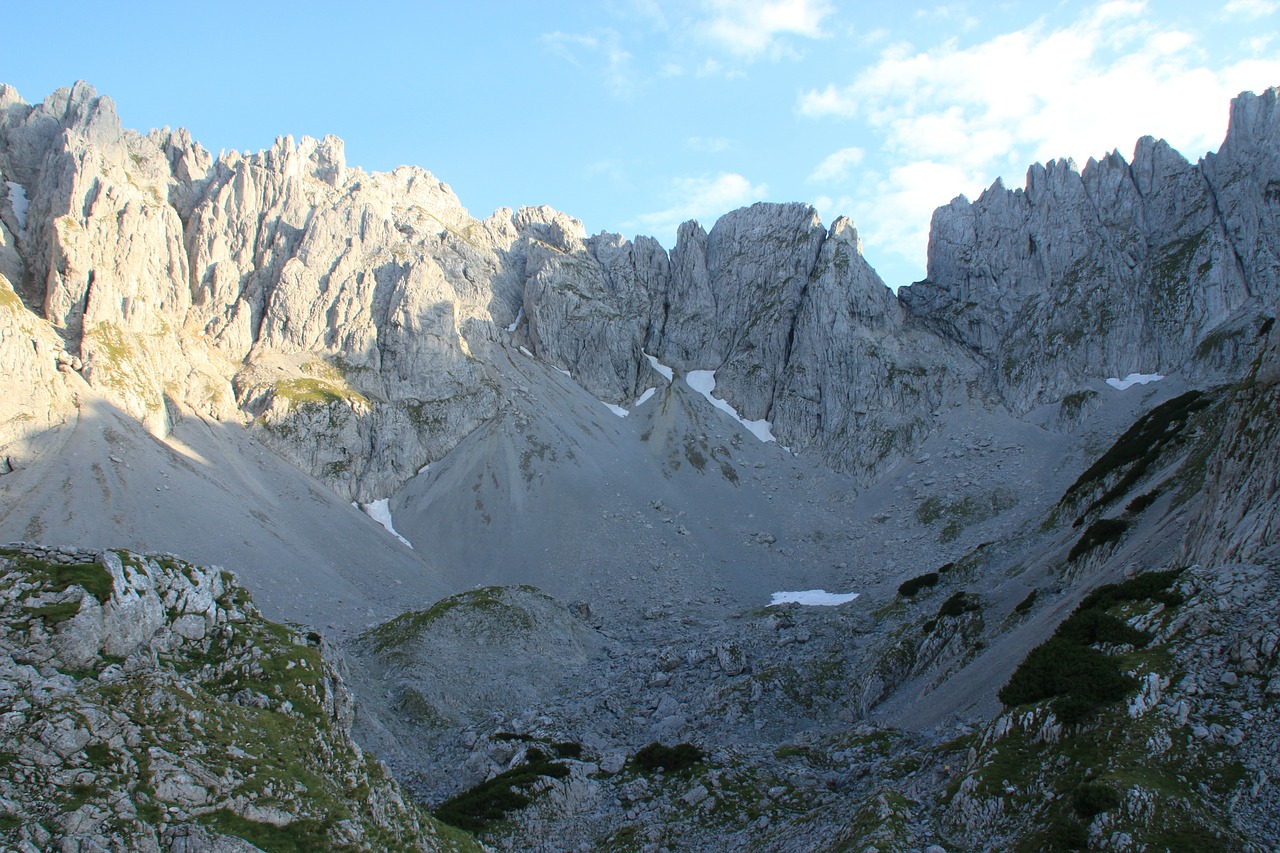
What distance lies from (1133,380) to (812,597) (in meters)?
58.1

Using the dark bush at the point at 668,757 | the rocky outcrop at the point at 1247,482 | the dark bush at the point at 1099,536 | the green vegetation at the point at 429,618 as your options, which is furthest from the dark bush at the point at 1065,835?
the green vegetation at the point at 429,618

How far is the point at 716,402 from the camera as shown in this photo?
127438 millimetres

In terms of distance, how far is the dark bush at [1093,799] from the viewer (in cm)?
1659

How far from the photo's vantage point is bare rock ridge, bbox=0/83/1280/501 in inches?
3654

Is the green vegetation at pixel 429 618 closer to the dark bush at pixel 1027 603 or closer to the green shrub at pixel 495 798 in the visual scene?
the green shrub at pixel 495 798

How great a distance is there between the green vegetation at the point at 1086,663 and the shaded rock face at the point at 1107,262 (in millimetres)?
90383

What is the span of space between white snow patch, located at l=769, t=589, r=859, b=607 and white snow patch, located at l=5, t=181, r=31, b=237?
335 feet

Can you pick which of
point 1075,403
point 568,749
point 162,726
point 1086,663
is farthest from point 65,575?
point 1075,403

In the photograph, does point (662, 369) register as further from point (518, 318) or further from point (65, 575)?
point (65, 575)

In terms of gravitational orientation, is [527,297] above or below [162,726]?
above

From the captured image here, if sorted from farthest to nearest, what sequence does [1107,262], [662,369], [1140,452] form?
[662,369], [1107,262], [1140,452]

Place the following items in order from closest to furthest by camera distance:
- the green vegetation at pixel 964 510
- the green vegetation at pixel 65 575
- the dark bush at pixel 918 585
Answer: the green vegetation at pixel 65 575 → the dark bush at pixel 918 585 → the green vegetation at pixel 964 510

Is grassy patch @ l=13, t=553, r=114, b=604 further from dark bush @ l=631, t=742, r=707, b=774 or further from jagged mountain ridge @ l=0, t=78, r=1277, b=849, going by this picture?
dark bush @ l=631, t=742, r=707, b=774

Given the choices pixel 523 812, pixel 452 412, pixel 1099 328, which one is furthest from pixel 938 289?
pixel 523 812
